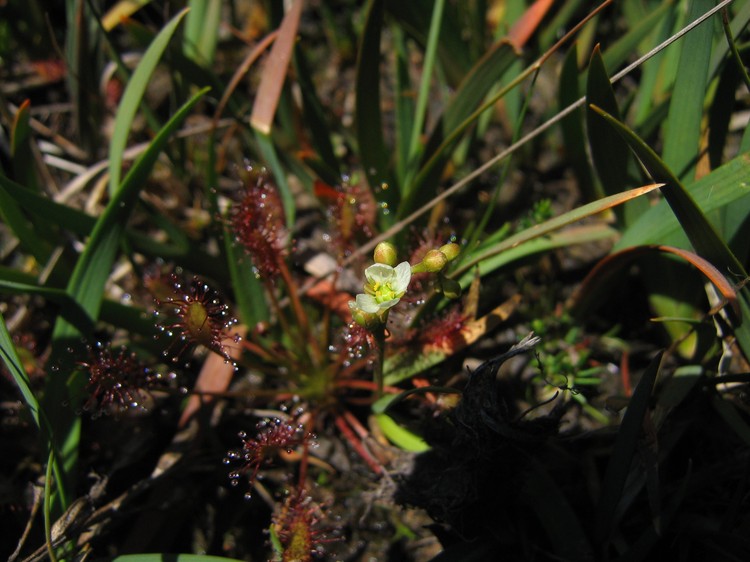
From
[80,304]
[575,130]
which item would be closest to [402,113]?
[575,130]

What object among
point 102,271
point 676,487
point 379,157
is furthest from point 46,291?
point 676,487

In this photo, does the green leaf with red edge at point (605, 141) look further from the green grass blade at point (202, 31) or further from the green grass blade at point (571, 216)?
the green grass blade at point (202, 31)

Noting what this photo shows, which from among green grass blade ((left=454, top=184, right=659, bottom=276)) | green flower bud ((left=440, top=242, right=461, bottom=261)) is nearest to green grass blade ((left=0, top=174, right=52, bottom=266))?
green flower bud ((left=440, top=242, right=461, bottom=261))

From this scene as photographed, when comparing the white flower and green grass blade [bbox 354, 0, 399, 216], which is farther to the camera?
green grass blade [bbox 354, 0, 399, 216]

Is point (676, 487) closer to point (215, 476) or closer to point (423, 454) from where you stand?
point (423, 454)

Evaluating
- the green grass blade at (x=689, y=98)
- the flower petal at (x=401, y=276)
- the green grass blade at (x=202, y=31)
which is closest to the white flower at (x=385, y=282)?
the flower petal at (x=401, y=276)

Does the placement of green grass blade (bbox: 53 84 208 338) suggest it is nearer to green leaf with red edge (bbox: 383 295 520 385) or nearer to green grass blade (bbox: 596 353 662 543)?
green leaf with red edge (bbox: 383 295 520 385)

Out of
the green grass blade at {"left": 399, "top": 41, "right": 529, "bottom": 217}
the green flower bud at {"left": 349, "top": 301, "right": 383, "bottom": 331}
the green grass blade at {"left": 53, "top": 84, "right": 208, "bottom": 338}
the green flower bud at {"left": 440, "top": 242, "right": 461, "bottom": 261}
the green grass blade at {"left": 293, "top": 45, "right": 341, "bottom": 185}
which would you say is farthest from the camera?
the green grass blade at {"left": 293, "top": 45, "right": 341, "bottom": 185}
